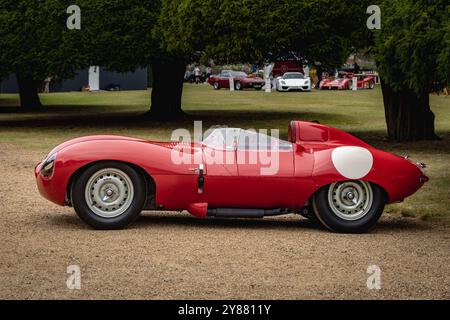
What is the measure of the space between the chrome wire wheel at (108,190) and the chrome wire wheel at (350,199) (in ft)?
6.49

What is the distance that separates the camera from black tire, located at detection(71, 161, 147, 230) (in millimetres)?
8930

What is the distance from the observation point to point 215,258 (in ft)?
25.8

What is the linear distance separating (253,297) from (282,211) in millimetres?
2973

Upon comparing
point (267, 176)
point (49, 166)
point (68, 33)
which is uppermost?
point (68, 33)

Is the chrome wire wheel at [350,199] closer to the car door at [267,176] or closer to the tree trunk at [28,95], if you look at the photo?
the car door at [267,176]

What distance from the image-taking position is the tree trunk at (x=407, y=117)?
68.6ft

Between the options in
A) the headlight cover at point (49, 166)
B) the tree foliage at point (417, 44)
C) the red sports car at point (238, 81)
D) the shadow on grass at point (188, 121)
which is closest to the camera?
the headlight cover at point (49, 166)

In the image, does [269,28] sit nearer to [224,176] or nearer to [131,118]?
[131,118]

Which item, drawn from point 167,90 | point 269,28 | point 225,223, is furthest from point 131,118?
point 225,223

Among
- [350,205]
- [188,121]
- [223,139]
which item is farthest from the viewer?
[188,121]

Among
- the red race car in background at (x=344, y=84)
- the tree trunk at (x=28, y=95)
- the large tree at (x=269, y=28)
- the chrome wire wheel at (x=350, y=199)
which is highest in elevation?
the large tree at (x=269, y=28)

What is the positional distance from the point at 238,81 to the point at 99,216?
5065 cm

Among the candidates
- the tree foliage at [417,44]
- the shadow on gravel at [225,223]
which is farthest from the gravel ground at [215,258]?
the tree foliage at [417,44]

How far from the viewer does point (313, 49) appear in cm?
2214
